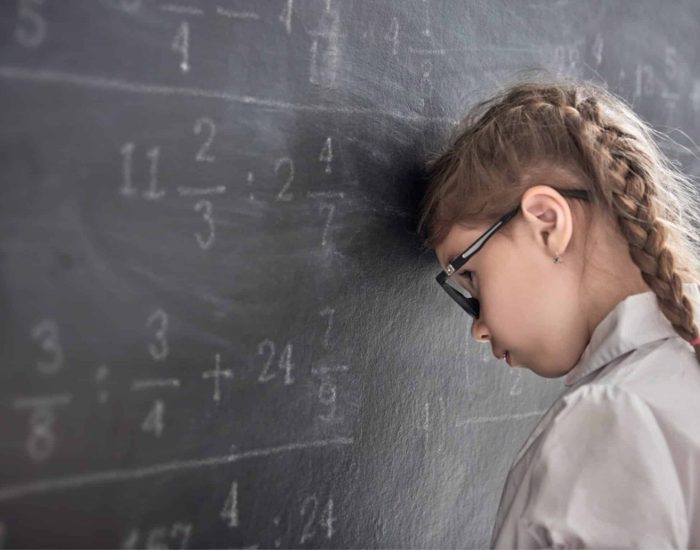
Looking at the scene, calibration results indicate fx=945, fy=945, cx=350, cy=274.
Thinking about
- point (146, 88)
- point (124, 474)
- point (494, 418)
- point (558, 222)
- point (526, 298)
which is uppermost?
point (146, 88)

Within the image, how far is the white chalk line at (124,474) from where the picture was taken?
0.88m

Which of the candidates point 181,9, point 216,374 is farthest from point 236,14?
point 216,374

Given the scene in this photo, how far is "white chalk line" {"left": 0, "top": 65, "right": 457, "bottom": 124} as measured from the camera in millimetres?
851

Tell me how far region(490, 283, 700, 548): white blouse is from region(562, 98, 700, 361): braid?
0.02 m

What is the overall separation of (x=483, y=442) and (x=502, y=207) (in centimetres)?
40

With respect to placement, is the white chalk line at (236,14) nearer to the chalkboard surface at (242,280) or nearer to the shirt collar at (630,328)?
the chalkboard surface at (242,280)

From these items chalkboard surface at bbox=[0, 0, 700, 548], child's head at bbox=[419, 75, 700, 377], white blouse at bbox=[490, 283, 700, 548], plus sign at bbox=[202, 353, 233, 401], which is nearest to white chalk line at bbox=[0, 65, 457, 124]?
chalkboard surface at bbox=[0, 0, 700, 548]

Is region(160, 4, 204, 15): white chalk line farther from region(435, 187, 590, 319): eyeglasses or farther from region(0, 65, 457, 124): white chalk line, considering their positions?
region(435, 187, 590, 319): eyeglasses

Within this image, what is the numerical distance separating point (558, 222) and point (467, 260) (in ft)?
0.42

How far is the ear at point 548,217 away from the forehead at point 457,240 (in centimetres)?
6

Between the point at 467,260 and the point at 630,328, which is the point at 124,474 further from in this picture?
the point at 630,328

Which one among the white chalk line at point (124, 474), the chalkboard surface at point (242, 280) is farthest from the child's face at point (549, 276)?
the white chalk line at point (124, 474)

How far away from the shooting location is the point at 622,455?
988 mm

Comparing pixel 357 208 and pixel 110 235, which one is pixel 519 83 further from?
pixel 110 235
